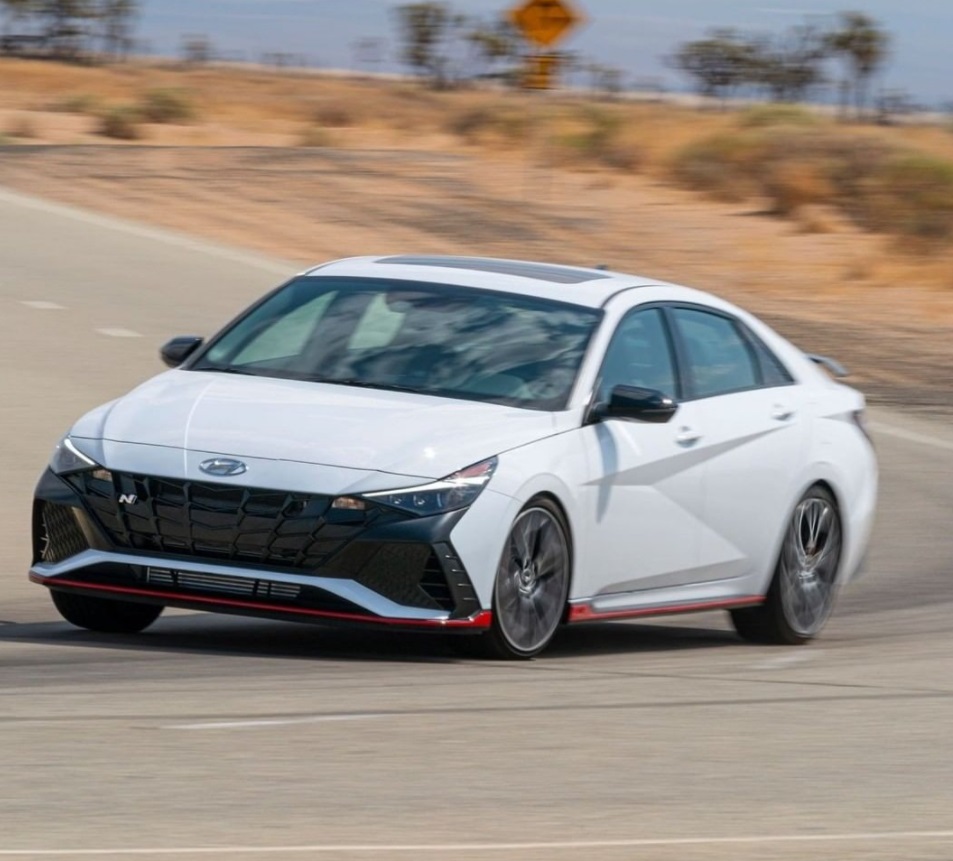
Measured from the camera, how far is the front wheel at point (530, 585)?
8.47m

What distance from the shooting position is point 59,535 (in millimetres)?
8695

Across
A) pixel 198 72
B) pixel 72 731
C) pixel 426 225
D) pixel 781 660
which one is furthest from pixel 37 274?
pixel 198 72

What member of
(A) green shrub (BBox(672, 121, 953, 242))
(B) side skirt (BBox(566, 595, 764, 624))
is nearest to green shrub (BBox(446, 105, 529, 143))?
(A) green shrub (BBox(672, 121, 953, 242))

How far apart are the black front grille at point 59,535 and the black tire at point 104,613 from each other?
0.93ft

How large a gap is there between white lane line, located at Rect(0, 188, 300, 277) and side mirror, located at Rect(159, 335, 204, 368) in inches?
542

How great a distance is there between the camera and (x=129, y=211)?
27.7 meters

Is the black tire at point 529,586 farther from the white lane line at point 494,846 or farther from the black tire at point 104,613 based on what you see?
the white lane line at point 494,846

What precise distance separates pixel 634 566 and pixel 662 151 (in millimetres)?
A: 31281

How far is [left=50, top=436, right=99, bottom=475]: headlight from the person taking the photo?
28.1ft

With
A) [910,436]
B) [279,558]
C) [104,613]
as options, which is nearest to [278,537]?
[279,558]

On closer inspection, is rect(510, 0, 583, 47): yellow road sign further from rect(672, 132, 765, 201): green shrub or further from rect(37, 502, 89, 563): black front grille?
rect(37, 502, 89, 563): black front grille

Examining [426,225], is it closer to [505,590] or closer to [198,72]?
[505,590]

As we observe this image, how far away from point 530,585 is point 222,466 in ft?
3.96

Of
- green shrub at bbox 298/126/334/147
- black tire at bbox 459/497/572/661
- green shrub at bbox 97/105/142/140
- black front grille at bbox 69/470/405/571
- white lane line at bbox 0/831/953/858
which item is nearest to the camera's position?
white lane line at bbox 0/831/953/858
